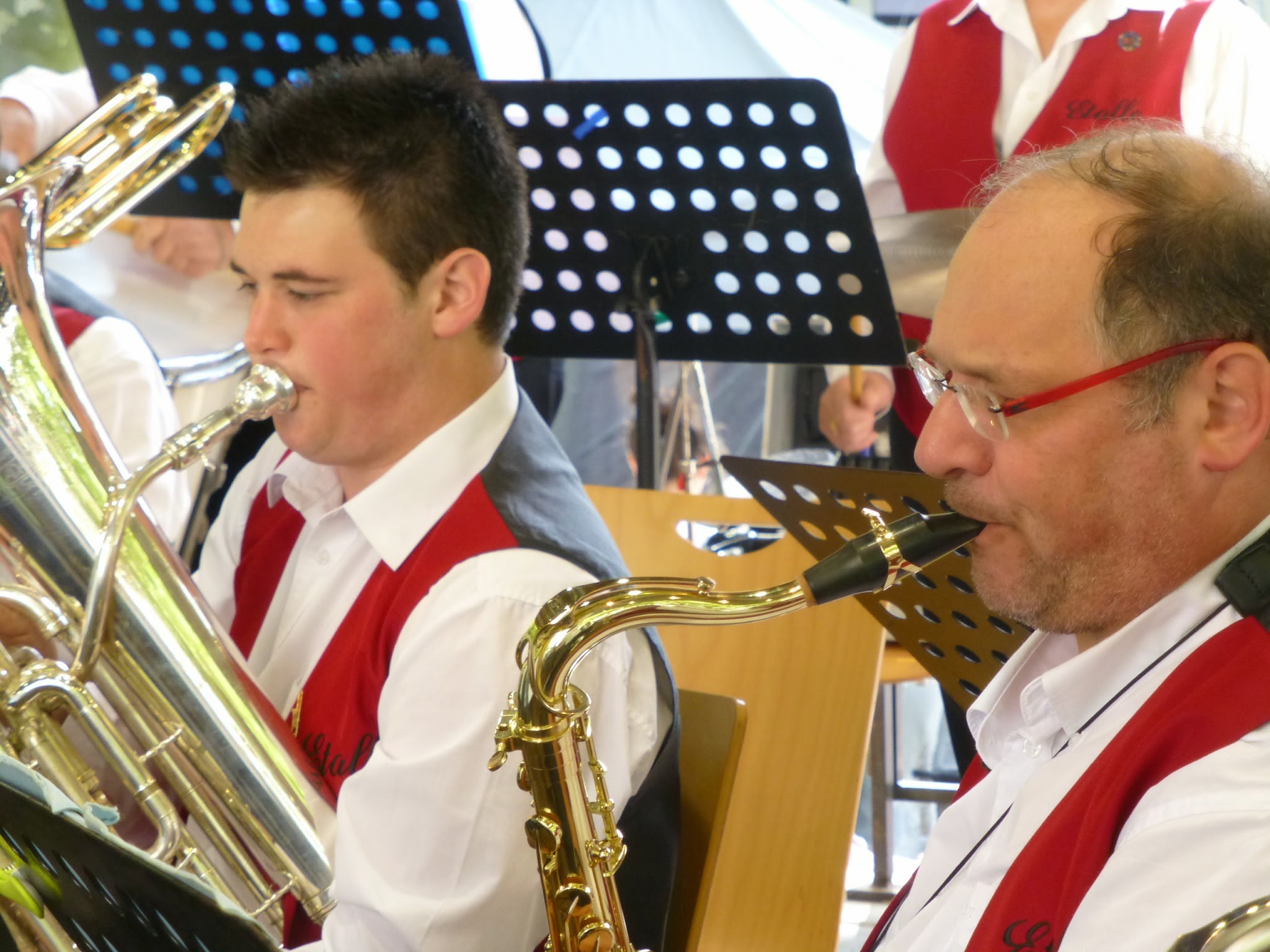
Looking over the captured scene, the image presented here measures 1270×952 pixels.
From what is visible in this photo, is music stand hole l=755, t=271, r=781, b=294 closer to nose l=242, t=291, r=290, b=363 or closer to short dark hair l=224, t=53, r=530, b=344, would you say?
short dark hair l=224, t=53, r=530, b=344

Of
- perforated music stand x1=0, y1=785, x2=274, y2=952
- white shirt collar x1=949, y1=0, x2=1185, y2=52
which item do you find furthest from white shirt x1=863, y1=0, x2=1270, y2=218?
perforated music stand x1=0, y1=785, x2=274, y2=952

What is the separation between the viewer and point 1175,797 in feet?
2.78

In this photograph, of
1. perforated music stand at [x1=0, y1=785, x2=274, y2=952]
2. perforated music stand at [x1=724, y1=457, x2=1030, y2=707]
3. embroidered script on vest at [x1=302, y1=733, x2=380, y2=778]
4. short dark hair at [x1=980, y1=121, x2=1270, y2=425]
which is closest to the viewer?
perforated music stand at [x1=0, y1=785, x2=274, y2=952]

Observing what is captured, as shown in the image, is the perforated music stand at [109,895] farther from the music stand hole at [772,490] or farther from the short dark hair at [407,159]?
the short dark hair at [407,159]

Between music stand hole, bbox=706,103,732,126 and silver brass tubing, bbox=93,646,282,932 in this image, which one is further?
music stand hole, bbox=706,103,732,126

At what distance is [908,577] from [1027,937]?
439mm

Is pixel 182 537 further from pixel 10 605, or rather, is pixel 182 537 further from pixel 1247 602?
pixel 1247 602

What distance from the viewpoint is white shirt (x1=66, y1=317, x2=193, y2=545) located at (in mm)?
2287

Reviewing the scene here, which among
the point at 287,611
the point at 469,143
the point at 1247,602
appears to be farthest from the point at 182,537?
the point at 1247,602

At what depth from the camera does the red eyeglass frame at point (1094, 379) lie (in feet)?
3.22

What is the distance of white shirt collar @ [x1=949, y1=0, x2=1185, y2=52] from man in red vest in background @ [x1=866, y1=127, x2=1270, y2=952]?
1.14 m

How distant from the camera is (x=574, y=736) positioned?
126 cm

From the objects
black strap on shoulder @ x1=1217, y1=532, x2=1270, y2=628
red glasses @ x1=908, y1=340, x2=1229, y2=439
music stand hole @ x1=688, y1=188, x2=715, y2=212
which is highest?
red glasses @ x1=908, y1=340, x2=1229, y2=439

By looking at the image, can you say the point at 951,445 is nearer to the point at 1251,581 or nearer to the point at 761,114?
the point at 1251,581
